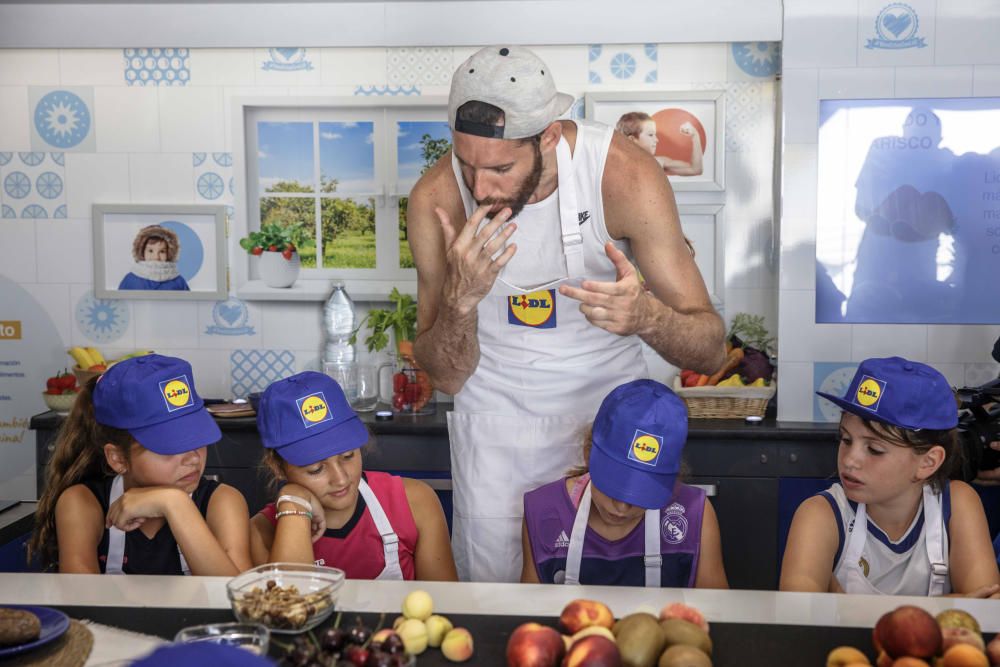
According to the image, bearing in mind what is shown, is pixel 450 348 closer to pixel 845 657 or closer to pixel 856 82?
pixel 845 657

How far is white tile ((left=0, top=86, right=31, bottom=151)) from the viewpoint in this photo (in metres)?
Result: 4.43

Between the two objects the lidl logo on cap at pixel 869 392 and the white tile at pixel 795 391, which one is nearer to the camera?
the lidl logo on cap at pixel 869 392

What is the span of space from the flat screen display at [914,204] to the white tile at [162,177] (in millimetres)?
2644

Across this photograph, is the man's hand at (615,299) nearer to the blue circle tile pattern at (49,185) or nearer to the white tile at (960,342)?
the white tile at (960,342)

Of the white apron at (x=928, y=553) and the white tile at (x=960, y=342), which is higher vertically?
the white tile at (x=960, y=342)

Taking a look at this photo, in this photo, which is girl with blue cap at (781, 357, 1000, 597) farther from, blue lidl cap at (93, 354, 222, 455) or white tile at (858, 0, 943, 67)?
white tile at (858, 0, 943, 67)

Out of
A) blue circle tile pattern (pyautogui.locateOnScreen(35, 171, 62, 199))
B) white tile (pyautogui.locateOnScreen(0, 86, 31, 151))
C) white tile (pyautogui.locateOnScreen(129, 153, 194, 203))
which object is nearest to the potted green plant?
white tile (pyautogui.locateOnScreen(129, 153, 194, 203))

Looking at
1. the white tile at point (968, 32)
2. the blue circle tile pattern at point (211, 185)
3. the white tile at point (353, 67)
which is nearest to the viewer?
the white tile at point (968, 32)

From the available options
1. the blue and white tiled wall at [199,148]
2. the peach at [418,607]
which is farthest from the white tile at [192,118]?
the peach at [418,607]

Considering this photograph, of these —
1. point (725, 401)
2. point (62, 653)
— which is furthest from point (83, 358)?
point (62, 653)

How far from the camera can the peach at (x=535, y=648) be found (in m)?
1.28

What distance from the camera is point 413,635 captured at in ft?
4.63

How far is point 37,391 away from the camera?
4551 millimetres

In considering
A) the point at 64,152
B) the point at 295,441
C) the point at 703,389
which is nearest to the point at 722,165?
the point at 703,389
